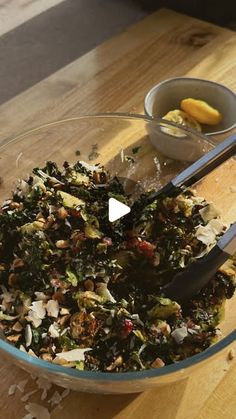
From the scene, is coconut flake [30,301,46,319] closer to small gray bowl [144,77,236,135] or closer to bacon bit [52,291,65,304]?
bacon bit [52,291,65,304]

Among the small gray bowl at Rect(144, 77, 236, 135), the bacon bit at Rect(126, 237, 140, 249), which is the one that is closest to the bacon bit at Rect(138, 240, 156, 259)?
the bacon bit at Rect(126, 237, 140, 249)

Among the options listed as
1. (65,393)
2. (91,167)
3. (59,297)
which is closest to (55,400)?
(65,393)

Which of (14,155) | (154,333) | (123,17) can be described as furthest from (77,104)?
(123,17)

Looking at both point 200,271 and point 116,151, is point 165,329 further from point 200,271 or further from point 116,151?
point 116,151

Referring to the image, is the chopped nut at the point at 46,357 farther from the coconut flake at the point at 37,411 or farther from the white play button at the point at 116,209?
the white play button at the point at 116,209

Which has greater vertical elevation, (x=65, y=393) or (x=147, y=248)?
(x=147, y=248)

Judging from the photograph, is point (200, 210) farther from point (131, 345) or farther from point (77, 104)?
point (77, 104)
